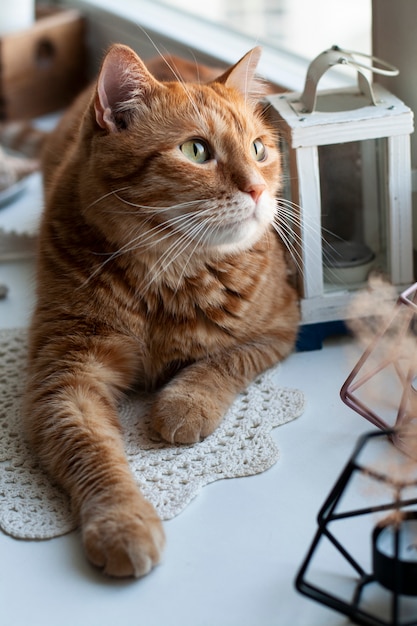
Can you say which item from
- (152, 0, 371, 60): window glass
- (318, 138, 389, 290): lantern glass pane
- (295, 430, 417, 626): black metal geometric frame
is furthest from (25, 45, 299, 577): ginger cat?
(152, 0, 371, 60): window glass

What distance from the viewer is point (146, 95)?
4.95 ft

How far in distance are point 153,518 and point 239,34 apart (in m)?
1.99

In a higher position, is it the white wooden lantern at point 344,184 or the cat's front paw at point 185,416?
the white wooden lantern at point 344,184

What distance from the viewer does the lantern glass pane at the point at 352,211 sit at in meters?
1.69

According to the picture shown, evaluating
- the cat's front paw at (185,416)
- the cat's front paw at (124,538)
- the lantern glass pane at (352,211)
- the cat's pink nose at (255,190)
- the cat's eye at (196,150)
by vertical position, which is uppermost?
the cat's eye at (196,150)

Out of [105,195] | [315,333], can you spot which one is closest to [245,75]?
[105,195]

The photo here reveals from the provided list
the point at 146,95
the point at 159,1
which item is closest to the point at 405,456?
the point at 146,95

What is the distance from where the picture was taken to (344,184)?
173 cm

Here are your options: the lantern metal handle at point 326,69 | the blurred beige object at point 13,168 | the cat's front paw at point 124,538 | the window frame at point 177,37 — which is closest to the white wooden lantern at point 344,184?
the lantern metal handle at point 326,69

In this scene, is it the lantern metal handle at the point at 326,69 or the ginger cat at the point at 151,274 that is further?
the lantern metal handle at the point at 326,69

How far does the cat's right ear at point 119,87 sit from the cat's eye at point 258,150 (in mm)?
211

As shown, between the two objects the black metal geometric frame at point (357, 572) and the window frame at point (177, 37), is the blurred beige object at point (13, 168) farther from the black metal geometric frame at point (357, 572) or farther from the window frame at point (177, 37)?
the black metal geometric frame at point (357, 572)

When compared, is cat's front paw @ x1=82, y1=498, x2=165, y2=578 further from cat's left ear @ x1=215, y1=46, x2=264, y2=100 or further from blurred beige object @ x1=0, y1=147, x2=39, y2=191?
blurred beige object @ x1=0, y1=147, x2=39, y2=191

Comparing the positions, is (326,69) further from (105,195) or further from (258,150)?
(105,195)
